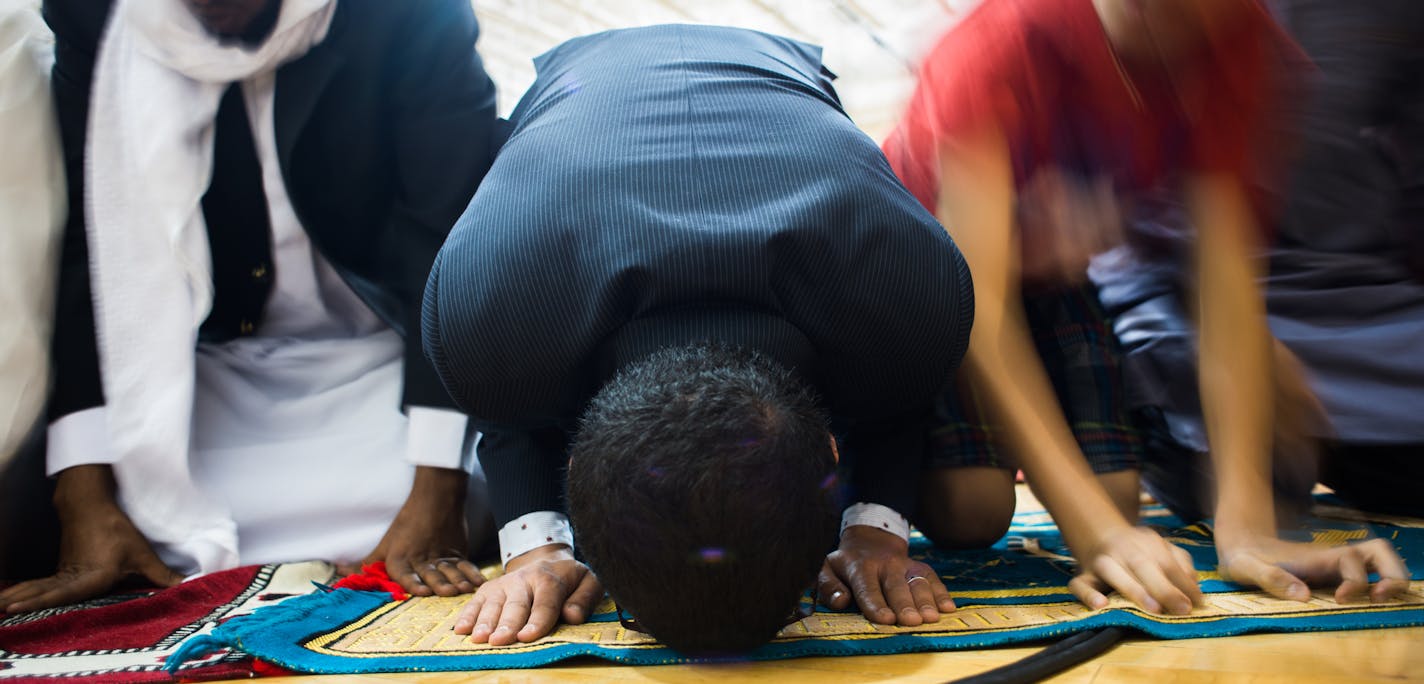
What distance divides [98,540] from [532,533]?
0.58m

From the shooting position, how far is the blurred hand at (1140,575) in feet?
2.73

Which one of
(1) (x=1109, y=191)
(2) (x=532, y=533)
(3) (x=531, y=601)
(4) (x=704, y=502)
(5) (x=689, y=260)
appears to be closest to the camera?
(4) (x=704, y=502)

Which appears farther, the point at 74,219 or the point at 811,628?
the point at 74,219

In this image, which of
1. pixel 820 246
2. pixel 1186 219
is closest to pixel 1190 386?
pixel 1186 219

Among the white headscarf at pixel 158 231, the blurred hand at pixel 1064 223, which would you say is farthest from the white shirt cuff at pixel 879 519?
the white headscarf at pixel 158 231

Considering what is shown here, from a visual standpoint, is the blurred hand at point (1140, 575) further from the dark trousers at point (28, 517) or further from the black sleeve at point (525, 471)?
the dark trousers at point (28, 517)

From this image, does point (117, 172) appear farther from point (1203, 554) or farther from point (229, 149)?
point (1203, 554)

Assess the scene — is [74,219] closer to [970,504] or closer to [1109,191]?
[970,504]

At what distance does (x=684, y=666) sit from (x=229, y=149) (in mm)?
987

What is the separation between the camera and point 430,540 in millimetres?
1208

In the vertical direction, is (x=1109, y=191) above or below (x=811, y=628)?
above

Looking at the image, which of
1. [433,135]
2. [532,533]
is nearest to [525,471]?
[532,533]

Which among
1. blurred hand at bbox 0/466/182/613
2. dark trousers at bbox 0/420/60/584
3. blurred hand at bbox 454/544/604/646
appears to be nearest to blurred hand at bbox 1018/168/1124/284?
blurred hand at bbox 454/544/604/646

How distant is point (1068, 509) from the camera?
96 cm
